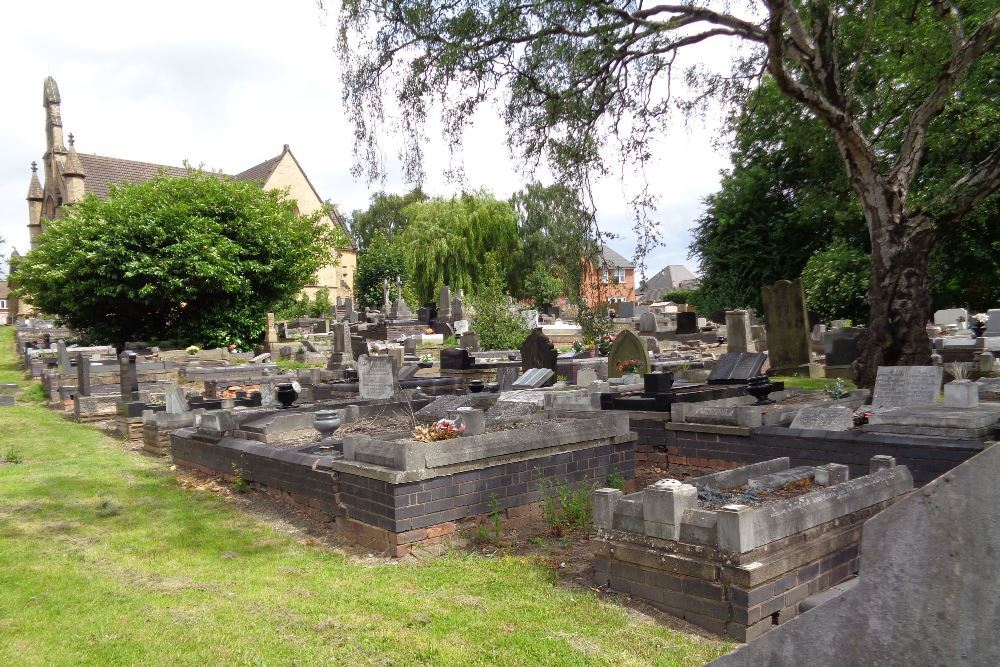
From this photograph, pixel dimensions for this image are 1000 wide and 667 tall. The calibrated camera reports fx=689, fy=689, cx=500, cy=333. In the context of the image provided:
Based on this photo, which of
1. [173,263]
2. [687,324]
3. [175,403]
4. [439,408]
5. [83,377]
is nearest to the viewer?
[439,408]

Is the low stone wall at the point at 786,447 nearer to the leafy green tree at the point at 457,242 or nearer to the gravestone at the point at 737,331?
the gravestone at the point at 737,331

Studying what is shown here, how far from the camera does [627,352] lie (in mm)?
12531

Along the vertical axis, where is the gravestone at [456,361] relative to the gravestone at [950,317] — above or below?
below

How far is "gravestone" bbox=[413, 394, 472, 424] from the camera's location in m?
8.54

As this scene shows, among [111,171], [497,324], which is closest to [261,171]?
[111,171]

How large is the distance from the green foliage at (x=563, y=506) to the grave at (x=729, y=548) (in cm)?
131

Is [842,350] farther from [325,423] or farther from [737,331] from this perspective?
[325,423]

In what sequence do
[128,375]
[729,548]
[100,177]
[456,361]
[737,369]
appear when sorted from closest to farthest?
[729,548] → [737,369] → [128,375] → [456,361] → [100,177]

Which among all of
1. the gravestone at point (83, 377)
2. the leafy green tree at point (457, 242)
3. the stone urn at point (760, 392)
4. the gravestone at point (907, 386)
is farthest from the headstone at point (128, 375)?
the leafy green tree at point (457, 242)

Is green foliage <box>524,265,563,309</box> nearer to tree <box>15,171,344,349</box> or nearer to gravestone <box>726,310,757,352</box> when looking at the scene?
tree <box>15,171,344,349</box>

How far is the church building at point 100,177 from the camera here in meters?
39.8

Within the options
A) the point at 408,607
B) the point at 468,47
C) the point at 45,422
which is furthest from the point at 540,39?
the point at 45,422

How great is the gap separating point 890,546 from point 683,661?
288cm

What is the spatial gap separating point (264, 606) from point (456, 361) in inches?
501
